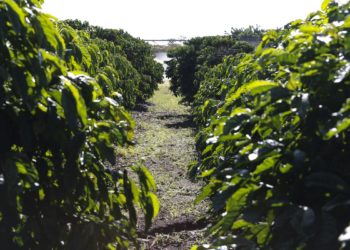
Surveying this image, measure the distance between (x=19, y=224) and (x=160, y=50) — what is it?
168 feet

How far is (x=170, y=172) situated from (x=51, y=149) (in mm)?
7454

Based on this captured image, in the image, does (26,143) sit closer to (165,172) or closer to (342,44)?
(342,44)

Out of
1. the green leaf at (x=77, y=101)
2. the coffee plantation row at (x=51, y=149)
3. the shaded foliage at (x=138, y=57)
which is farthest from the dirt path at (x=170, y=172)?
the shaded foliage at (x=138, y=57)

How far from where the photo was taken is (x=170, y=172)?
9508mm

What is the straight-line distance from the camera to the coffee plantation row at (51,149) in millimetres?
1851

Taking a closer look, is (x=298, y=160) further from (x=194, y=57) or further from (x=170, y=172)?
(x=194, y=57)

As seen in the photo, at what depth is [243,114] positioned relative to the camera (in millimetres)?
1969

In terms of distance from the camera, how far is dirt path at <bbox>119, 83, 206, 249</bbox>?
232 inches

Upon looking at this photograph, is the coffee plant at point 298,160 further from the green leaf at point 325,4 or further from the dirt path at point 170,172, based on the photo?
the dirt path at point 170,172

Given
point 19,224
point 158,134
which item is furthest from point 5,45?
point 158,134

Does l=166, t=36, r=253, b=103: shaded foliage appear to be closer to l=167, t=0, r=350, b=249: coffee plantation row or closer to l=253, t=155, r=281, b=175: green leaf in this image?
l=167, t=0, r=350, b=249: coffee plantation row

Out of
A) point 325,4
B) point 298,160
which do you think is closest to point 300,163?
point 298,160

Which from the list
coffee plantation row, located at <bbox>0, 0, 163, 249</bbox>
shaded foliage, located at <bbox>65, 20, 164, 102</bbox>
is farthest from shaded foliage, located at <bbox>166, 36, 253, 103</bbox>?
coffee plantation row, located at <bbox>0, 0, 163, 249</bbox>

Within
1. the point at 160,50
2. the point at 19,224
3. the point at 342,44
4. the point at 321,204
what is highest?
the point at 342,44
